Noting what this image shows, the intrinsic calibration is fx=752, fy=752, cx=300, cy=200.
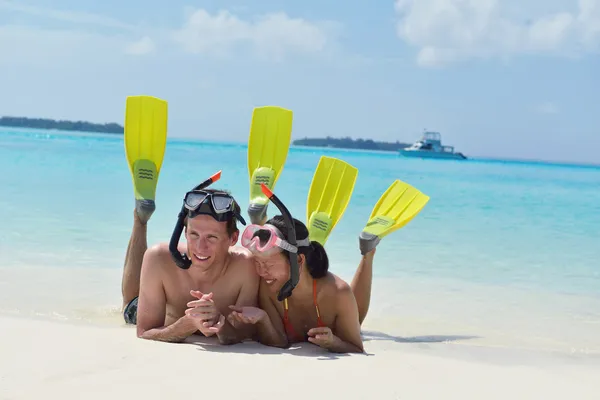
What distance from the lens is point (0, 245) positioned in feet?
22.8

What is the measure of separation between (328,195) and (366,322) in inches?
35.1

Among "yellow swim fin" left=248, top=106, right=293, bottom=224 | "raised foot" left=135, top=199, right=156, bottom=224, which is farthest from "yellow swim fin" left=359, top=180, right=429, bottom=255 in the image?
"raised foot" left=135, top=199, right=156, bottom=224

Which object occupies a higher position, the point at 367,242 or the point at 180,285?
the point at 367,242

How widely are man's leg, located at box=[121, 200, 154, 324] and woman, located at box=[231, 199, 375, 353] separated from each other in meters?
1.17

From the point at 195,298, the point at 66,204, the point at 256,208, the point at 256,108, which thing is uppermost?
the point at 256,108

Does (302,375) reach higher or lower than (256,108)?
lower

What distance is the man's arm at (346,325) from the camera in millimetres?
3338

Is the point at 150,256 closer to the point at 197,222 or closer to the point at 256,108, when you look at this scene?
the point at 197,222

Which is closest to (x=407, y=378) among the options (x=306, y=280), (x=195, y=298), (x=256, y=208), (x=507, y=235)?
(x=306, y=280)

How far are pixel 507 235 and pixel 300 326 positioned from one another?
7.91 meters

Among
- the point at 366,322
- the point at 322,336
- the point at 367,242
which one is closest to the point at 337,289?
the point at 322,336

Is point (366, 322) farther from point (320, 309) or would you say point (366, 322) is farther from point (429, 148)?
point (429, 148)

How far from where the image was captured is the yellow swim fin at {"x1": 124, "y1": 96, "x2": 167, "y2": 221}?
4.76 meters

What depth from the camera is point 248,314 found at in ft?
10.6
